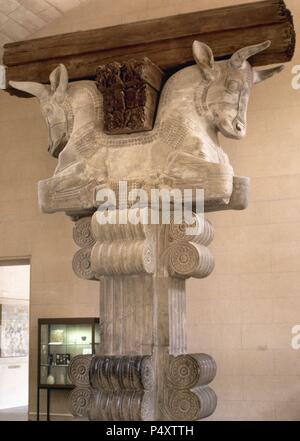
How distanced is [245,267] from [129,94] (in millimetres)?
4535

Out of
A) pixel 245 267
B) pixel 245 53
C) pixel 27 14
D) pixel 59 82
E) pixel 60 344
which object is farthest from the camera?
pixel 27 14

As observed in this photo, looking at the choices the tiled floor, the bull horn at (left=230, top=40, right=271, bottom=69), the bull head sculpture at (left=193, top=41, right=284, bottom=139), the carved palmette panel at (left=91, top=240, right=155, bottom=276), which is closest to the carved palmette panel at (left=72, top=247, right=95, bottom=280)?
the carved palmette panel at (left=91, top=240, right=155, bottom=276)

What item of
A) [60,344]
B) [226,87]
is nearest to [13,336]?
[60,344]

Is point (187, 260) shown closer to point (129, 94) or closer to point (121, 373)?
point (121, 373)

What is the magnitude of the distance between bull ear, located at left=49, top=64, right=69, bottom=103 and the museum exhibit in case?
4.83 m

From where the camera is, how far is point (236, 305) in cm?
856

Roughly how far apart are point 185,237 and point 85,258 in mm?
820

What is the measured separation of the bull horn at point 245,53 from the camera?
4.36m

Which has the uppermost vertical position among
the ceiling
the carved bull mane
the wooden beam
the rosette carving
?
the ceiling

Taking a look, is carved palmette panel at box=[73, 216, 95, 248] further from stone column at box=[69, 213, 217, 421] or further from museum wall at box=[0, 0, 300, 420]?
museum wall at box=[0, 0, 300, 420]

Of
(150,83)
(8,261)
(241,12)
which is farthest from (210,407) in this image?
(8,261)

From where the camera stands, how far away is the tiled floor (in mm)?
9835

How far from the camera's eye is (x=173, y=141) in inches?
178

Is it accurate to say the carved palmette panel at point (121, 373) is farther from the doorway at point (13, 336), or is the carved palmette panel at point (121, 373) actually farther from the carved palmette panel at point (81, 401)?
the doorway at point (13, 336)
